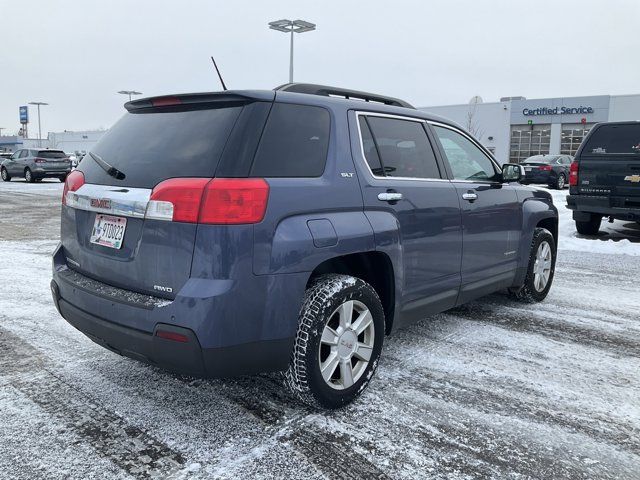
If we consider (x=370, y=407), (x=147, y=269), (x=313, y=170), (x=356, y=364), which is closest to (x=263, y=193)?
(x=313, y=170)

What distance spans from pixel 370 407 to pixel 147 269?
4.81 ft

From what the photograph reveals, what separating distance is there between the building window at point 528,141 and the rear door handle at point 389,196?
43932 mm

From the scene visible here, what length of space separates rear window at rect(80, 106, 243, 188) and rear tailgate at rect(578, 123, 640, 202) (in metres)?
8.17

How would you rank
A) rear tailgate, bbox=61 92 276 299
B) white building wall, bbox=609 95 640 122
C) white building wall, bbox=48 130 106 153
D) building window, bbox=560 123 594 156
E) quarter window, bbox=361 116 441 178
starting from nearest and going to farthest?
1. rear tailgate, bbox=61 92 276 299
2. quarter window, bbox=361 116 441 178
3. white building wall, bbox=609 95 640 122
4. building window, bbox=560 123 594 156
5. white building wall, bbox=48 130 106 153

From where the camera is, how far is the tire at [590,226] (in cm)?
998

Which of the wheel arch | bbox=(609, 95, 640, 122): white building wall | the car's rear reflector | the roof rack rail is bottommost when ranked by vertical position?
the car's rear reflector

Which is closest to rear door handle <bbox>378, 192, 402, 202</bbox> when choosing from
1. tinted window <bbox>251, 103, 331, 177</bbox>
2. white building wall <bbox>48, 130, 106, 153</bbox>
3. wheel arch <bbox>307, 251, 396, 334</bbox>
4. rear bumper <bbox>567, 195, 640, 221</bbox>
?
wheel arch <bbox>307, 251, 396, 334</bbox>

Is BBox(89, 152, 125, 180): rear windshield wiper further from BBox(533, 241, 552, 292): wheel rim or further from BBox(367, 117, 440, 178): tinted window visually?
BBox(533, 241, 552, 292): wheel rim

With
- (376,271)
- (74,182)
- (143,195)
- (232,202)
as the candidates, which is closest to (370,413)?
(376,271)

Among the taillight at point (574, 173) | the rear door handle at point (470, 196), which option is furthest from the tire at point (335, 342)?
the taillight at point (574, 173)

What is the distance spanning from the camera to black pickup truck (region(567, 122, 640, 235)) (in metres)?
8.86

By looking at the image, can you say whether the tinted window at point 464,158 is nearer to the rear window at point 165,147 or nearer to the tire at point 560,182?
the rear window at point 165,147

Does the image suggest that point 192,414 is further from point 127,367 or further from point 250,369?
point 127,367

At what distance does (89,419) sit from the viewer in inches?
115
